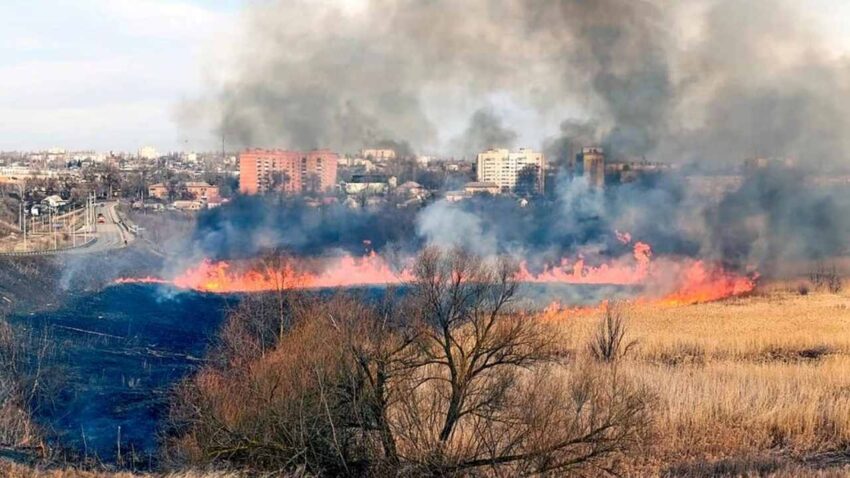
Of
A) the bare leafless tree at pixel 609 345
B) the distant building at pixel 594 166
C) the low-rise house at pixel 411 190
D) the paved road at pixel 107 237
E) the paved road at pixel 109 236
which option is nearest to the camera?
the bare leafless tree at pixel 609 345

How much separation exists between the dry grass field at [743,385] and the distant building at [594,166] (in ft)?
74.0

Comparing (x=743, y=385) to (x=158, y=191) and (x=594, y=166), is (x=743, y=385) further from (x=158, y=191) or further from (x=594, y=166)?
(x=158, y=191)

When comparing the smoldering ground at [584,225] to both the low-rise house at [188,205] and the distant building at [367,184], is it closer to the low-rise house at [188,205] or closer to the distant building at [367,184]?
the distant building at [367,184]

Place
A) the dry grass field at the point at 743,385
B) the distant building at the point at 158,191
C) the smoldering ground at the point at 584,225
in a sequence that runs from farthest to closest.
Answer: the distant building at the point at 158,191, the smoldering ground at the point at 584,225, the dry grass field at the point at 743,385

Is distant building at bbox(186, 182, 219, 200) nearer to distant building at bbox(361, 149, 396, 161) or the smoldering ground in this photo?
distant building at bbox(361, 149, 396, 161)

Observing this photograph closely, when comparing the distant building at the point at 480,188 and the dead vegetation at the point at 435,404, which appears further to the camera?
the distant building at the point at 480,188

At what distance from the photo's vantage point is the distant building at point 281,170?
72.2 metres

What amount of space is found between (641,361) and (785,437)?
10.3 metres

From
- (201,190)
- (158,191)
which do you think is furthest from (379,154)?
(158,191)

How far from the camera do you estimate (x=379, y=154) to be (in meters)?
82.6

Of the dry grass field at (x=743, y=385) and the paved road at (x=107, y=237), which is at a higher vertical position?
the paved road at (x=107, y=237)

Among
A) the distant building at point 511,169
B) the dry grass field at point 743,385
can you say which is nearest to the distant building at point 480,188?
the distant building at point 511,169

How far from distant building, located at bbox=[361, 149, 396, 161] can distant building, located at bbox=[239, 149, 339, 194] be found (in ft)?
15.9

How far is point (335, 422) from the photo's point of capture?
18.5m
